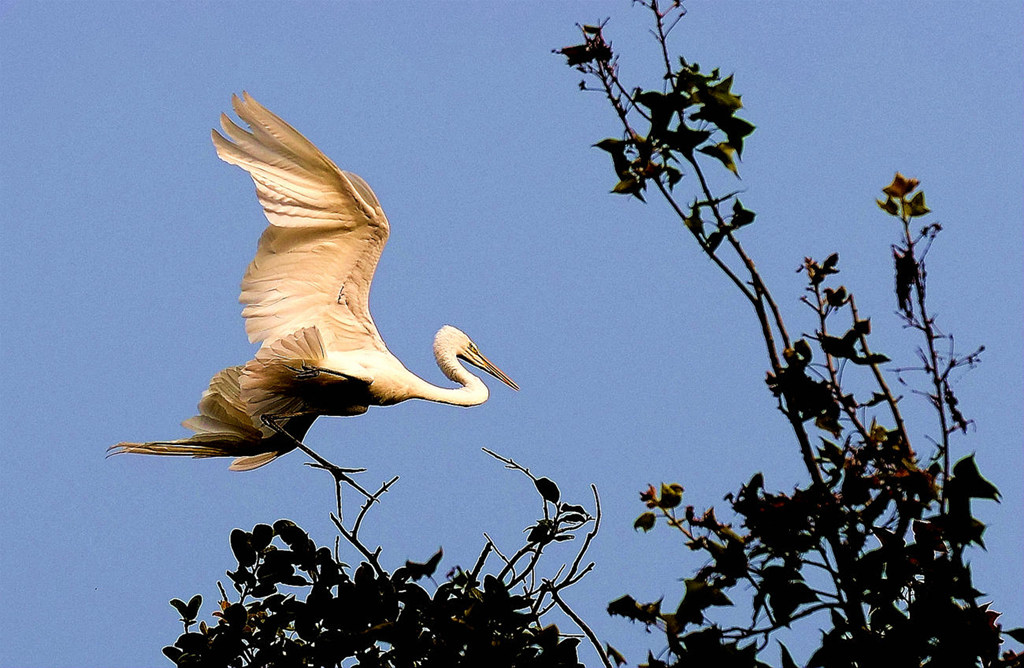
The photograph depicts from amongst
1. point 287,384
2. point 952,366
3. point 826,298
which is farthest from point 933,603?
point 287,384

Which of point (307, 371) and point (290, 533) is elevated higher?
point (307, 371)

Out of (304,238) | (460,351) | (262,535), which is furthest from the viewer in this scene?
(460,351)

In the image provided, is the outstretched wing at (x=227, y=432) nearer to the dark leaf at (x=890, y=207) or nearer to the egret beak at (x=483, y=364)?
the egret beak at (x=483, y=364)

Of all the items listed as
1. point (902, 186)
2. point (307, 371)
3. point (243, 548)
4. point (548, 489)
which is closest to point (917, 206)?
point (902, 186)

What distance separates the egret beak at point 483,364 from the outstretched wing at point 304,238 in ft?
3.44

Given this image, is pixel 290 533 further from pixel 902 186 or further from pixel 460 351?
pixel 460 351

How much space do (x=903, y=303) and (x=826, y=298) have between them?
0.38 metres

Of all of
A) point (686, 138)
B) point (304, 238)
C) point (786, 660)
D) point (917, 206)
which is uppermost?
point (304, 238)

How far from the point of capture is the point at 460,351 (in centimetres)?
700

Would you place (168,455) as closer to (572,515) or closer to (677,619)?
(572,515)

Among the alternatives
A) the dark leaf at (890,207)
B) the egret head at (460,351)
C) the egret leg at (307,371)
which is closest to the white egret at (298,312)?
the egret leg at (307,371)

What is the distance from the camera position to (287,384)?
227 inches

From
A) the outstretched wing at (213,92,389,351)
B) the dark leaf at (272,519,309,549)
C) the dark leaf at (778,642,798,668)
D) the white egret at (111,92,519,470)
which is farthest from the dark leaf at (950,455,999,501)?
the outstretched wing at (213,92,389,351)

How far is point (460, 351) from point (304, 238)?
1.49 metres
